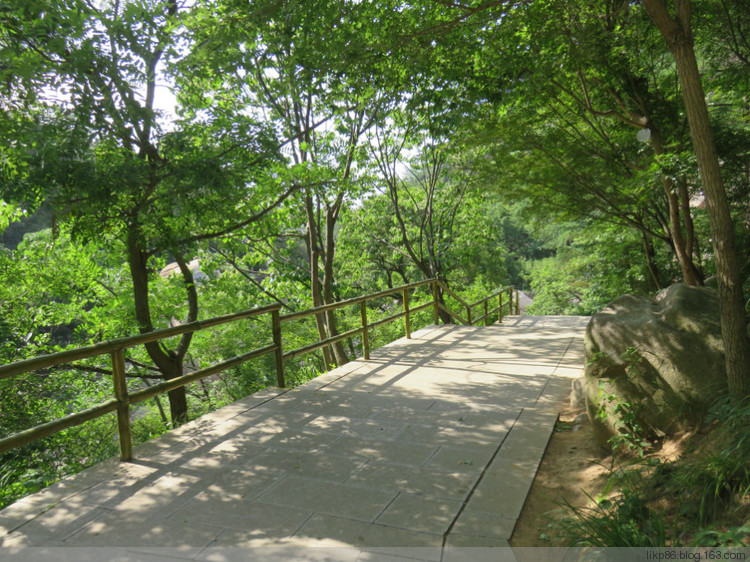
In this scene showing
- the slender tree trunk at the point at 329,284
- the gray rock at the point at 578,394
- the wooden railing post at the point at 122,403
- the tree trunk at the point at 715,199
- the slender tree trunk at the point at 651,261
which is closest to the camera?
the tree trunk at the point at 715,199

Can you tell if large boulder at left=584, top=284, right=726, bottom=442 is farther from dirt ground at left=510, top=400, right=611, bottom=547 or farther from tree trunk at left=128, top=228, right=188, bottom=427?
tree trunk at left=128, top=228, right=188, bottom=427

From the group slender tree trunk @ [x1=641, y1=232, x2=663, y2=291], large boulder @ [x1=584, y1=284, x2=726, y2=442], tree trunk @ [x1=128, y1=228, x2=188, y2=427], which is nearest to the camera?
large boulder @ [x1=584, y1=284, x2=726, y2=442]

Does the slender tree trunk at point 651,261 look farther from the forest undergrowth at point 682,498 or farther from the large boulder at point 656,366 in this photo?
the forest undergrowth at point 682,498

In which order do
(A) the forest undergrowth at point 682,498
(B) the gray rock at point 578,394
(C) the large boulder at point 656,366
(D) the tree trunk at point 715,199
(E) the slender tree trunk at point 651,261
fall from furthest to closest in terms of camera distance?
(E) the slender tree trunk at point 651,261
(B) the gray rock at point 578,394
(C) the large boulder at point 656,366
(D) the tree trunk at point 715,199
(A) the forest undergrowth at point 682,498

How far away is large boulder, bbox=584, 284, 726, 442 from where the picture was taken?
4016mm

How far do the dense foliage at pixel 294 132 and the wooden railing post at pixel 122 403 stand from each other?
2.78m

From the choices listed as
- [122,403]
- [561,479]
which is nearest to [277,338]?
[122,403]

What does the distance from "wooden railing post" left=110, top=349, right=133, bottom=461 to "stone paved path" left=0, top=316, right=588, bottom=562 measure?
0.12 metres

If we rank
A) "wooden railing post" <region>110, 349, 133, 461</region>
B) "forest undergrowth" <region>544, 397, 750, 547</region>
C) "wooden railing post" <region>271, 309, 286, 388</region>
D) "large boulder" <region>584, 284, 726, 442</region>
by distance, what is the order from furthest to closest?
"wooden railing post" <region>271, 309, 286, 388</region> < "wooden railing post" <region>110, 349, 133, 461</region> < "large boulder" <region>584, 284, 726, 442</region> < "forest undergrowth" <region>544, 397, 750, 547</region>

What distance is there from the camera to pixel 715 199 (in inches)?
146

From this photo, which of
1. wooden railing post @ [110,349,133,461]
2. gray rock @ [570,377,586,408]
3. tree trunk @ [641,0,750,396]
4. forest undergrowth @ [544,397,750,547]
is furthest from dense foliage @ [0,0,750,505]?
wooden railing post @ [110,349,133,461]

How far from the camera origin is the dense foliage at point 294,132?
6.59 metres

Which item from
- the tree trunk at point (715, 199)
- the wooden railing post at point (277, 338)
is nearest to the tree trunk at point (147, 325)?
the wooden railing post at point (277, 338)

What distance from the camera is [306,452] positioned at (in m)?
4.39
